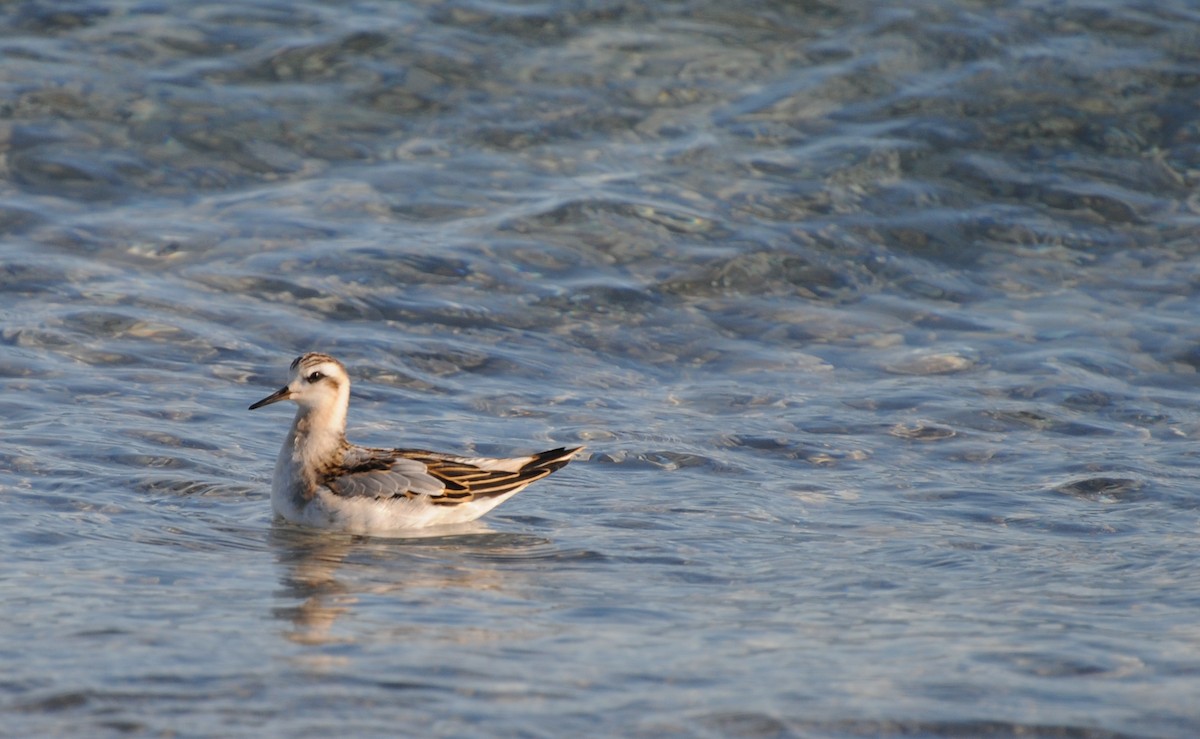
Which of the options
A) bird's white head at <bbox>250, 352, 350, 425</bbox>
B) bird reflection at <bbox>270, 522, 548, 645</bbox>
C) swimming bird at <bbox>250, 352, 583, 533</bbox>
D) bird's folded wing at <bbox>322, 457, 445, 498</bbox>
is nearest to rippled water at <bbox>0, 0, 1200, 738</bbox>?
bird reflection at <bbox>270, 522, 548, 645</bbox>

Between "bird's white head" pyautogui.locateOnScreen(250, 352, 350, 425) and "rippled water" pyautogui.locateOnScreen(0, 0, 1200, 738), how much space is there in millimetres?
639

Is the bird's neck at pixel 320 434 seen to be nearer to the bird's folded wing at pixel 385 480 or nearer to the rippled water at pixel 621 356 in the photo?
the bird's folded wing at pixel 385 480

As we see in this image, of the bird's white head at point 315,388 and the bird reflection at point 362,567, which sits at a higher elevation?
the bird's white head at point 315,388

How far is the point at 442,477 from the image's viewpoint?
9867mm

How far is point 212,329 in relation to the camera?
526 inches

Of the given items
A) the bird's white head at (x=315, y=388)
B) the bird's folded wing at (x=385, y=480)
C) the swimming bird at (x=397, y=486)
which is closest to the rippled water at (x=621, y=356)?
the swimming bird at (x=397, y=486)

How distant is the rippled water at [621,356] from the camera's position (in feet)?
23.7

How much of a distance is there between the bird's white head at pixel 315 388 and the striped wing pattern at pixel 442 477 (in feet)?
A: 1.65

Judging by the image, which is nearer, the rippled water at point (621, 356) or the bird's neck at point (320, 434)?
the rippled water at point (621, 356)

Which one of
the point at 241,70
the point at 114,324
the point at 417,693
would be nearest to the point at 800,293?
the point at 114,324

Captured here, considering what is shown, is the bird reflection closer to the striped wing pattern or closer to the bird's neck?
the striped wing pattern

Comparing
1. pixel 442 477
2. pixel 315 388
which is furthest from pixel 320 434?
pixel 442 477

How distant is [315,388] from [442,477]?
113 centimetres

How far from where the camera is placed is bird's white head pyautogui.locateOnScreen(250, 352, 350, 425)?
10359mm
